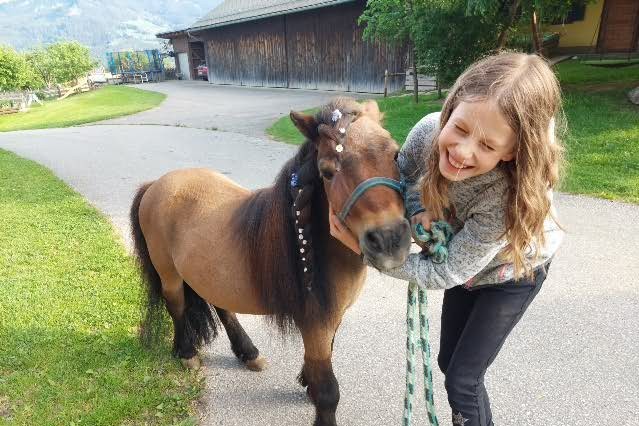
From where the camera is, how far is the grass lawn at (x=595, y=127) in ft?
18.2

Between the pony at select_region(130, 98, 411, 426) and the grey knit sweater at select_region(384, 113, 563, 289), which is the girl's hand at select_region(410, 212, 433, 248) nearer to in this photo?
the grey knit sweater at select_region(384, 113, 563, 289)

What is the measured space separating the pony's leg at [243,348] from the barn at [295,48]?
1554 cm

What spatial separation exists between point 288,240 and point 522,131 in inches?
42.3

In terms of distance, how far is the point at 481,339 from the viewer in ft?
5.63

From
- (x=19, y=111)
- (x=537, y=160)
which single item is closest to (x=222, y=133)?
(x=537, y=160)

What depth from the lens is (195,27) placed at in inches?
1107

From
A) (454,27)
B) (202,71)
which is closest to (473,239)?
(454,27)

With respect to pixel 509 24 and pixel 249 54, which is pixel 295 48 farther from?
pixel 509 24

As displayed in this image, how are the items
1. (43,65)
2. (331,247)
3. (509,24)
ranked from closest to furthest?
1. (331,247)
2. (509,24)
3. (43,65)

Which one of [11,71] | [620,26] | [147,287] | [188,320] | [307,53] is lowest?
[188,320]

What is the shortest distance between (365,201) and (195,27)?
1214 inches

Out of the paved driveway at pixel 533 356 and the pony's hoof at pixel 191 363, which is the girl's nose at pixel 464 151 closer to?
the paved driveway at pixel 533 356

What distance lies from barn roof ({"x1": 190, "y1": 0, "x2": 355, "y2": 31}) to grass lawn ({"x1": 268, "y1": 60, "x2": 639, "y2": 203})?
323 inches

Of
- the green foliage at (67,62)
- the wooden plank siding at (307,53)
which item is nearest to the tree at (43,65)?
the green foliage at (67,62)
